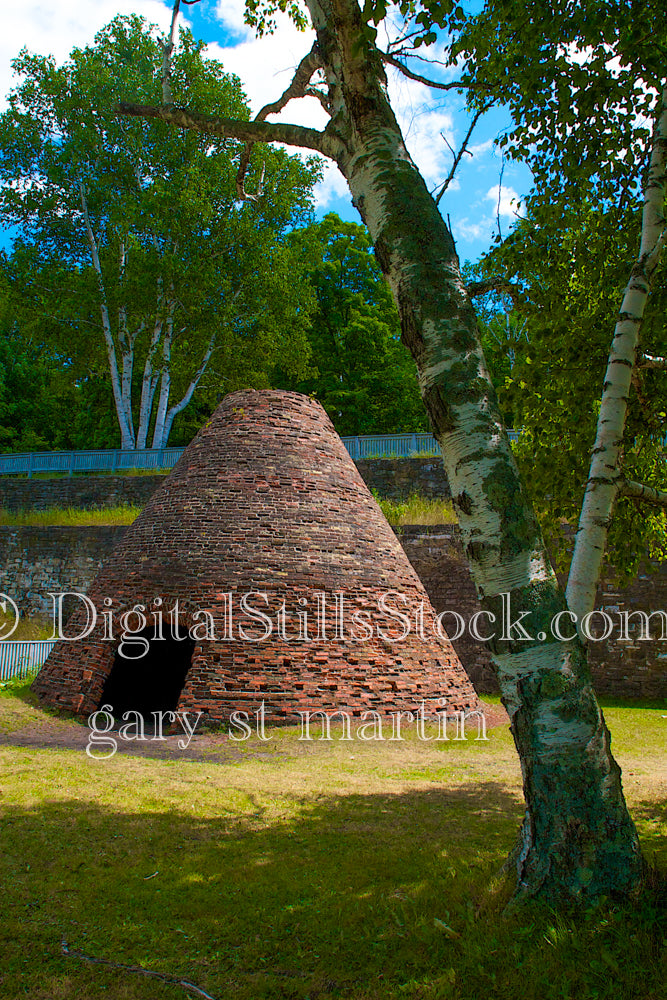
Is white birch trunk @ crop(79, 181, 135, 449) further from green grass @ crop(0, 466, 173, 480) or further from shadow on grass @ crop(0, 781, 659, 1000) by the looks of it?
shadow on grass @ crop(0, 781, 659, 1000)

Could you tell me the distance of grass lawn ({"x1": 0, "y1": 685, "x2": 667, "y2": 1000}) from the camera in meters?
2.76

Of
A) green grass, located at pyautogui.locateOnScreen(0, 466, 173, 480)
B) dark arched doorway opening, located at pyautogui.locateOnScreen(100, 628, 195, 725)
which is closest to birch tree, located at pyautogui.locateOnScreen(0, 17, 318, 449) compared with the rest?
green grass, located at pyautogui.locateOnScreen(0, 466, 173, 480)

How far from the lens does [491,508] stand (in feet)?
10.6

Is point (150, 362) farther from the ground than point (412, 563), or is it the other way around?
point (150, 362)

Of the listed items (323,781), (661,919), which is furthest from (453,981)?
(323,781)

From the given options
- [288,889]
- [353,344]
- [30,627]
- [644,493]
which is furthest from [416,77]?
[353,344]

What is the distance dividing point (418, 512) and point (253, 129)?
12.7 meters

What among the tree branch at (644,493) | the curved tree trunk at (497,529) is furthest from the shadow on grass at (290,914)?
the tree branch at (644,493)

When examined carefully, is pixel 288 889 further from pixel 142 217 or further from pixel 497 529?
pixel 142 217

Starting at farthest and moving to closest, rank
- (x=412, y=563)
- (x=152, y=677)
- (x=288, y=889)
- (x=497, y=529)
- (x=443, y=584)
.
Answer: (x=412, y=563) → (x=443, y=584) → (x=152, y=677) → (x=288, y=889) → (x=497, y=529)

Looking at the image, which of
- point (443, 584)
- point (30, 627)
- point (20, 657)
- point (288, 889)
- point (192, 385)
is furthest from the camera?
point (192, 385)

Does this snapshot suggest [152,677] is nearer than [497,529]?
No

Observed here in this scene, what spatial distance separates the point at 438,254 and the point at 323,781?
484 cm

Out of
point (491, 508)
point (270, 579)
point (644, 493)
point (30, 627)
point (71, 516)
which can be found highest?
point (71, 516)
